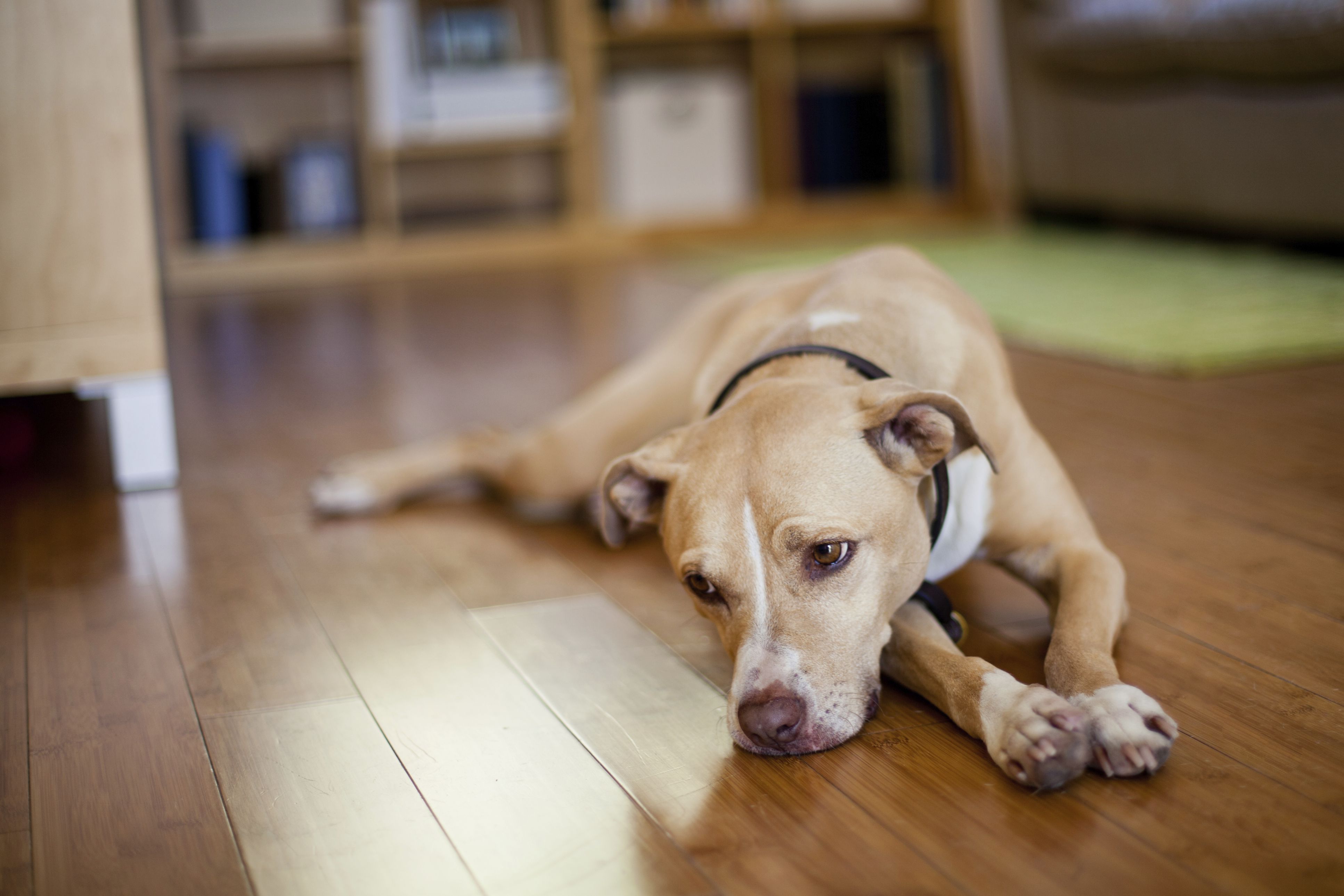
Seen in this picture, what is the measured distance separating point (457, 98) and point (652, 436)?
4.03 meters

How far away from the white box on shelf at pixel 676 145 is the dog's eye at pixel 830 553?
16.6ft

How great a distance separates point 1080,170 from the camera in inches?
207

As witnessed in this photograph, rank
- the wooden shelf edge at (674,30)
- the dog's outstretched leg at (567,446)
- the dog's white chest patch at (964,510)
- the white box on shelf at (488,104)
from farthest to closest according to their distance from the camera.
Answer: the wooden shelf edge at (674,30) < the white box on shelf at (488,104) < the dog's outstretched leg at (567,446) < the dog's white chest patch at (964,510)

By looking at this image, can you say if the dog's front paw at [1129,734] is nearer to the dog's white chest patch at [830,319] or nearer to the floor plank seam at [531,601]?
the dog's white chest patch at [830,319]

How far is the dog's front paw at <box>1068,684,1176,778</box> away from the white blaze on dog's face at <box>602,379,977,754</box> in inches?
Answer: 8.9

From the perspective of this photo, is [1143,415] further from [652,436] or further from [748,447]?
[748,447]

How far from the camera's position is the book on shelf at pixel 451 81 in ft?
18.6

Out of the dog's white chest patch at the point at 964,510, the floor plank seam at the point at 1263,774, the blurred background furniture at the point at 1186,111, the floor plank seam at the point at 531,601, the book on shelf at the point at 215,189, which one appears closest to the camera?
the floor plank seam at the point at 1263,774

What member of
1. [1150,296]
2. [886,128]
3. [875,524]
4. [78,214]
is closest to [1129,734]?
[875,524]

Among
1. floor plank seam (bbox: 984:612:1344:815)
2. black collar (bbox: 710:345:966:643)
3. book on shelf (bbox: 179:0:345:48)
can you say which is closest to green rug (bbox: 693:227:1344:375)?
black collar (bbox: 710:345:966:643)

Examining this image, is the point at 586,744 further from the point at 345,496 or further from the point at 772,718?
the point at 345,496

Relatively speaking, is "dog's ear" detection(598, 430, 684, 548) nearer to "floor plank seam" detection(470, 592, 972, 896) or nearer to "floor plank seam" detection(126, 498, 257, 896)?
"floor plank seam" detection(470, 592, 972, 896)

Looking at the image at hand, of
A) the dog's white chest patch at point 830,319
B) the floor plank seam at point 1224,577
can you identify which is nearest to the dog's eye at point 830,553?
the dog's white chest patch at point 830,319

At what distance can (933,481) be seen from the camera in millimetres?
1473
